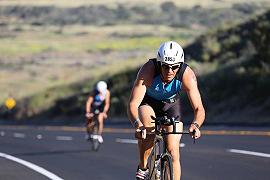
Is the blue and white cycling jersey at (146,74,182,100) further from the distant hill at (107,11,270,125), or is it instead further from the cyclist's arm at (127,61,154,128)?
the distant hill at (107,11,270,125)

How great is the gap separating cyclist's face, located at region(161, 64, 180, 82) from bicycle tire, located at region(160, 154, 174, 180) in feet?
2.87

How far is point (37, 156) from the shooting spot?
20.0m

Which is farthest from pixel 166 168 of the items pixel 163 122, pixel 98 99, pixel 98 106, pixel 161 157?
pixel 98 106

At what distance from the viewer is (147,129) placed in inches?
406

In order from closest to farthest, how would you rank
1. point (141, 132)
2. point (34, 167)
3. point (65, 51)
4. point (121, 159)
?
point (141, 132) → point (34, 167) → point (121, 159) → point (65, 51)

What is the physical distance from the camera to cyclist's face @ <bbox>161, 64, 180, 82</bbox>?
9.93 m

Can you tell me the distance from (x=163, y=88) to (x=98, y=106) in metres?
11.2

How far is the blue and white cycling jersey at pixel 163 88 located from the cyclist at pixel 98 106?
33.6 feet

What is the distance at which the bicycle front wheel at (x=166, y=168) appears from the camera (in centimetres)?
970

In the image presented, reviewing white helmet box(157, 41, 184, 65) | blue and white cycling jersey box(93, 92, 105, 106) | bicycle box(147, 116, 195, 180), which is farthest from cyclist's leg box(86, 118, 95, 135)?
white helmet box(157, 41, 184, 65)

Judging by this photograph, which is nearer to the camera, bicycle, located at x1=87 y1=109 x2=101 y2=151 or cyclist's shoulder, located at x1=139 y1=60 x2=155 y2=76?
cyclist's shoulder, located at x1=139 y1=60 x2=155 y2=76

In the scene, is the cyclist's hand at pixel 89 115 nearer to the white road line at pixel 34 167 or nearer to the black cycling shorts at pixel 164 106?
the white road line at pixel 34 167

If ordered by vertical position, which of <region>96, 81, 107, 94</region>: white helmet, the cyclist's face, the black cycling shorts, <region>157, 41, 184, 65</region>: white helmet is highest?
<region>96, 81, 107, 94</region>: white helmet

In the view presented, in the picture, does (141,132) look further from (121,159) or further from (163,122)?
(121,159)
